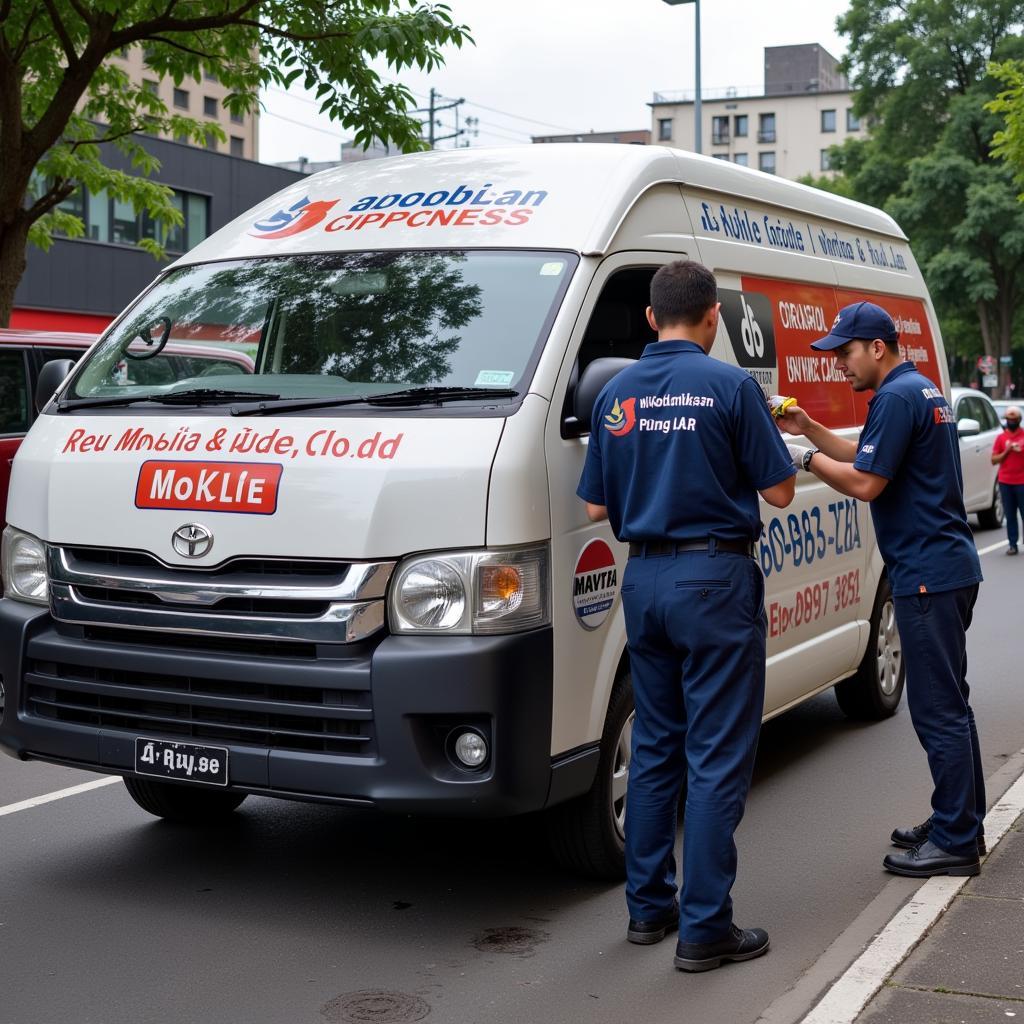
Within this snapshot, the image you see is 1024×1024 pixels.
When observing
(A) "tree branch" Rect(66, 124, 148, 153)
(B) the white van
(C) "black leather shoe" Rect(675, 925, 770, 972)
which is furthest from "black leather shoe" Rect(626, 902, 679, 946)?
(A) "tree branch" Rect(66, 124, 148, 153)

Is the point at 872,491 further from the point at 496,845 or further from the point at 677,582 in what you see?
the point at 496,845

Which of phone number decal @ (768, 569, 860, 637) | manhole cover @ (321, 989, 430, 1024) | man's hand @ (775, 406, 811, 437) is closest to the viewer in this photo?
manhole cover @ (321, 989, 430, 1024)

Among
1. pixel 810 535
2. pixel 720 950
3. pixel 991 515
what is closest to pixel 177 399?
pixel 720 950

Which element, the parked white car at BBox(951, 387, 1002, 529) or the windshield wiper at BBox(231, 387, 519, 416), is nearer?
the windshield wiper at BBox(231, 387, 519, 416)

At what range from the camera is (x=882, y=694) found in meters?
7.78

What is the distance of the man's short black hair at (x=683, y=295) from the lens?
434 cm

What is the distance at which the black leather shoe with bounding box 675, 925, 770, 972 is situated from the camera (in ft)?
13.9

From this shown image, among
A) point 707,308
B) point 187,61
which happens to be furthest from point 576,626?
point 187,61

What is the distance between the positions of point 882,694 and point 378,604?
4.18m

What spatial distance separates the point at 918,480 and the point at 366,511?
6.14ft

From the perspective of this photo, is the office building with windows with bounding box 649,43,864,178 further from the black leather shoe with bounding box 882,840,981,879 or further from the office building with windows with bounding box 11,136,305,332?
the black leather shoe with bounding box 882,840,981,879

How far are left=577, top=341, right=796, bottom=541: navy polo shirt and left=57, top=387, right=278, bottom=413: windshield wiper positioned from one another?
1267 millimetres

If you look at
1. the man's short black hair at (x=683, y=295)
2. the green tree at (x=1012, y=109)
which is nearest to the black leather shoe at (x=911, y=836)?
the man's short black hair at (x=683, y=295)

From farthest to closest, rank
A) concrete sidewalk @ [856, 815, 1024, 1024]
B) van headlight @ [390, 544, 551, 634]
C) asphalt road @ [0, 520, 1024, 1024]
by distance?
van headlight @ [390, 544, 551, 634] → asphalt road @ [0, 520, 1024, 1024] → concrete sidewalk @ [856, 815, 1024, 1024]
